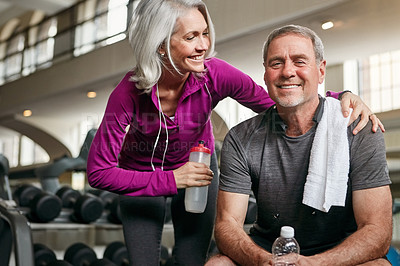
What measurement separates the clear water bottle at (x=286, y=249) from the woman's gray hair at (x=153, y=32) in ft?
1.86

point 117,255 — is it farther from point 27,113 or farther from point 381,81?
point 381,81

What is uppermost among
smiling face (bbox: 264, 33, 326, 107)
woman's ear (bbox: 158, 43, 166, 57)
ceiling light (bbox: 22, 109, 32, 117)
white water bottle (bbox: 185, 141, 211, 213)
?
ceiling light (bbox: 22, 109, 32, 117)

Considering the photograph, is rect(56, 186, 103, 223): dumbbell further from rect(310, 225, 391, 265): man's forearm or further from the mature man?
rect(310, 225, 391, 265): man's forearm

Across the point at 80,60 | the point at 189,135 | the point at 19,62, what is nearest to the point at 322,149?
the point at 189,135

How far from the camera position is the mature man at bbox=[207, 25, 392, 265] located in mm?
1229

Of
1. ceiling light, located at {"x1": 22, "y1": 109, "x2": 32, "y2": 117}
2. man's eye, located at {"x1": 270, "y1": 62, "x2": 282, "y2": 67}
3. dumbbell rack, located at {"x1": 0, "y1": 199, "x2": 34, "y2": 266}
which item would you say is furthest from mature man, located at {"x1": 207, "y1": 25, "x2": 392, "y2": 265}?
ceiling light, located at {"x1": 22, "y1": 109, "x2": 32, "y2": 117}

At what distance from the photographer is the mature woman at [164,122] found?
1.39 metres

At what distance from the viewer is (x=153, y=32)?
4.55 feet

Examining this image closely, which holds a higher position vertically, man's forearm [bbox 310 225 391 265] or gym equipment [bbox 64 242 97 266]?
man's forearm [bbox 310 225 391 265]

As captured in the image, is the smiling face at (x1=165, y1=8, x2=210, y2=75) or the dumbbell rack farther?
the dumbbell rack

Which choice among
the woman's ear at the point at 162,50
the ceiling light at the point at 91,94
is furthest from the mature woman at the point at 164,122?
the ceiling light at the point at 91,94

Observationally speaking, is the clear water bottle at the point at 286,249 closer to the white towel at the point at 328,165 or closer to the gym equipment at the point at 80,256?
the white towel at the point at 328,165

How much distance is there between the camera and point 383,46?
58.5 inches

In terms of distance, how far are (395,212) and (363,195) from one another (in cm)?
46
